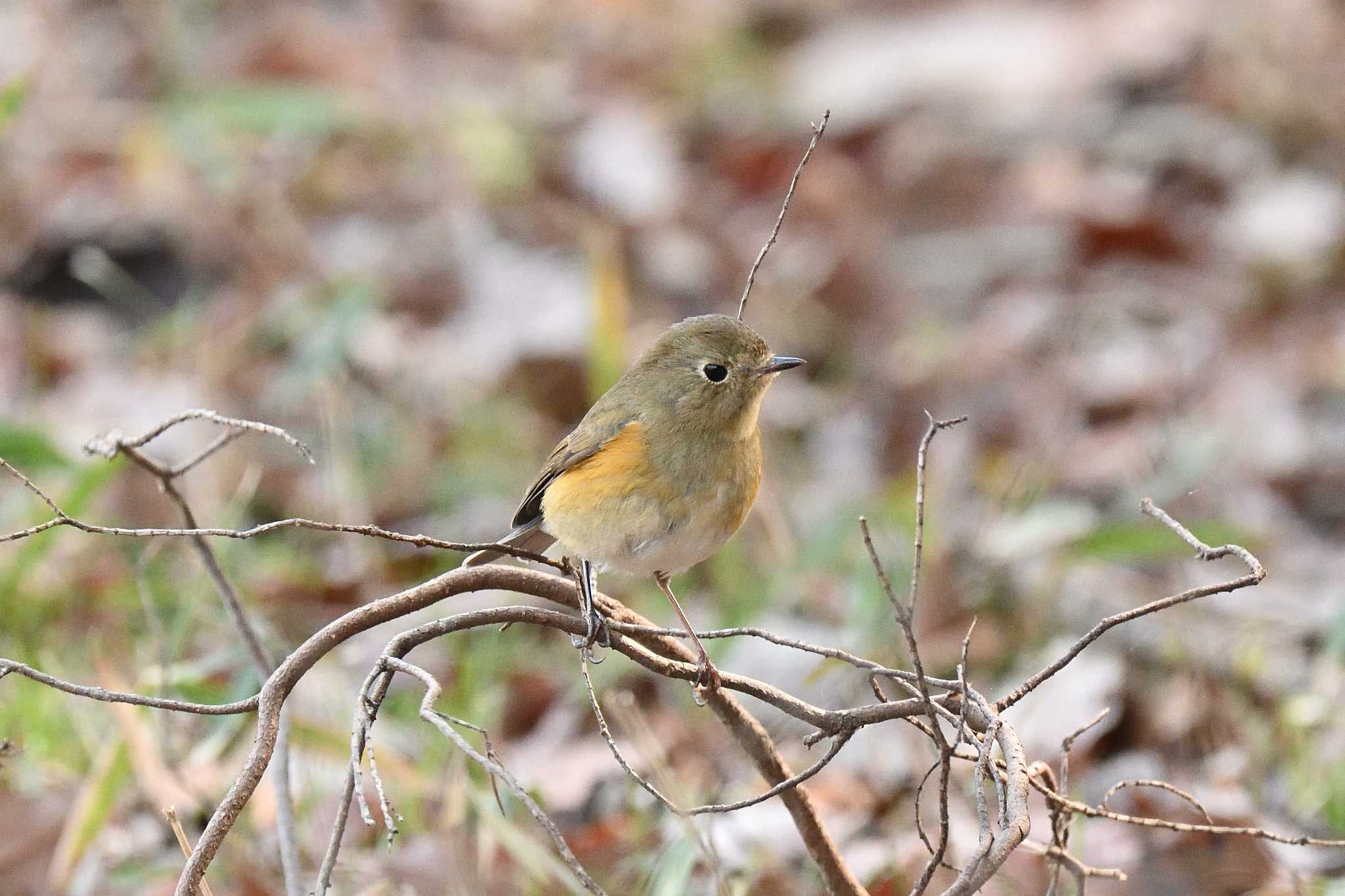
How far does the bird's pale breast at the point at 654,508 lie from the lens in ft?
9.59

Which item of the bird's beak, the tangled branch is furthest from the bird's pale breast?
the tangled branch

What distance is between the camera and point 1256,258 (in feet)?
24.1

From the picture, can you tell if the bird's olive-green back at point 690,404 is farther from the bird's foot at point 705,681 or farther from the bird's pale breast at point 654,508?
the bird's foot at point 705,681

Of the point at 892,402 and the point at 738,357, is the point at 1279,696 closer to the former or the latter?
the point at 738,357

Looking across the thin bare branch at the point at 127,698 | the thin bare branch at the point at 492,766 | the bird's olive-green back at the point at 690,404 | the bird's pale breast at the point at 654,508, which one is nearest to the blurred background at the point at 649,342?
the bird's pale breast at the point at 654,508

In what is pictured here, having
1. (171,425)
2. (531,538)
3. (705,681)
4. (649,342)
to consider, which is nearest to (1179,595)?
(705,681)

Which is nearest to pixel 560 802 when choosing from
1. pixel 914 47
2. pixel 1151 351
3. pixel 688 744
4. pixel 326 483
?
pixel 688 744

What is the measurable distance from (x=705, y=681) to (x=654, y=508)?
765mm

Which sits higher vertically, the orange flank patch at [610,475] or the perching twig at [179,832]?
the orange flank patch at [610,475]

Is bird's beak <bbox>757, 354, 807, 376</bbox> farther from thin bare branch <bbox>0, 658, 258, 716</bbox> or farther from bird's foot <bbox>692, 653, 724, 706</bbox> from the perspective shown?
thin bare branch <bbox>0, 658, 258, 716</bbox>

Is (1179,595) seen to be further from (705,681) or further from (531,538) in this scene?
(531,538)

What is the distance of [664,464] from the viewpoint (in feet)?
9.93

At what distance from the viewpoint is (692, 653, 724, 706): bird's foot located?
7.11 feet

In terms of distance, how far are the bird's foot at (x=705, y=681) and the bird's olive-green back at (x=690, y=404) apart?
29.6 inches
